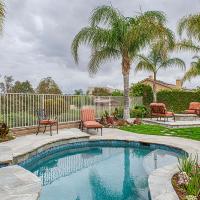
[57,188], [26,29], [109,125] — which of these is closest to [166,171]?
[57,188]

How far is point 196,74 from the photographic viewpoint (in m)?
20.6

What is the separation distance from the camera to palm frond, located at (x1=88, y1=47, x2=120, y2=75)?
16.9 metres

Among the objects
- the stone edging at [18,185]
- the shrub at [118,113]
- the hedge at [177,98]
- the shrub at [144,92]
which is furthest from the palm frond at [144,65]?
the stone edging at [18,185]

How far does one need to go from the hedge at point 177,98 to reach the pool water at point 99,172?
555 inches

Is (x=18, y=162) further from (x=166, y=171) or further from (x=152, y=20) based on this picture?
(x=152, y=20)

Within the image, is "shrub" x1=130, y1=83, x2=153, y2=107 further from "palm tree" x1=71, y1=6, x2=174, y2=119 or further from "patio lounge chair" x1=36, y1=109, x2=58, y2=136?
"patio lounge chair" x1=36, y1=109, x2=58, y2=136

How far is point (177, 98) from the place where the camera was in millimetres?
24297

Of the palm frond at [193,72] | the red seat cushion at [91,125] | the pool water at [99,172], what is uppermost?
the palm frond at [193,72]

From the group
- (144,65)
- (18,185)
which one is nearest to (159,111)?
(144,65)

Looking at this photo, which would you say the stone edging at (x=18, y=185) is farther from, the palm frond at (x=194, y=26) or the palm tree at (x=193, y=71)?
the palm tree at (x=193, y=71)

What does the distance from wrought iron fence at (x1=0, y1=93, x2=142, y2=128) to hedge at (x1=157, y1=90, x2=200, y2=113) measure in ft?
26.4

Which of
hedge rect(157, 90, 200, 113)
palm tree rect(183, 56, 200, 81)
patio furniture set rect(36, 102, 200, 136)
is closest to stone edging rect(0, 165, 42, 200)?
patio furniture set rect(36, 102, 200, 136)

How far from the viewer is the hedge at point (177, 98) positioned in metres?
24.3

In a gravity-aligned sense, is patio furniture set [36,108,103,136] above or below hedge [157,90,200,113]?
below
